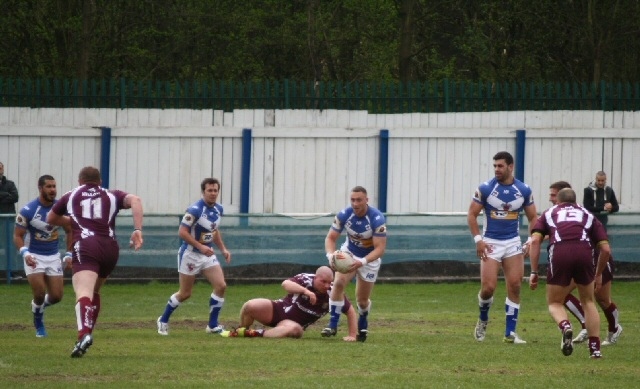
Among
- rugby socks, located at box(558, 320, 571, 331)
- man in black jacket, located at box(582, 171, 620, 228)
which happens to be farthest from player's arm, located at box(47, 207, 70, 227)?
man in black jacket, located at box(582, 171, 620, 228)

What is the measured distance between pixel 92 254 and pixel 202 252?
11.2ft

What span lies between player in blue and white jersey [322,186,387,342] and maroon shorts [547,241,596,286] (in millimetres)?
2587

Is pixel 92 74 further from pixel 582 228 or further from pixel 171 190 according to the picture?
pixel 582 228

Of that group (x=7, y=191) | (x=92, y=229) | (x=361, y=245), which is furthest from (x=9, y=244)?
(x=92, y=229)

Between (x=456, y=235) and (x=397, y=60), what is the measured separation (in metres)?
14.2

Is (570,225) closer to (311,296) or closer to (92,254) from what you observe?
(311,296)

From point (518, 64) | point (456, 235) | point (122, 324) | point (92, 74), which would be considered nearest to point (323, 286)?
point (122, 324)

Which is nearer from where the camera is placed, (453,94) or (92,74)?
(453,94)

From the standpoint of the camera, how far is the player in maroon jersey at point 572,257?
1321cm

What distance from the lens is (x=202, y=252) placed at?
1641cm

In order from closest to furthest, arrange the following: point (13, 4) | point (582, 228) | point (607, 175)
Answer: point (582, 228) < point (607, 175) < point (13, 4)

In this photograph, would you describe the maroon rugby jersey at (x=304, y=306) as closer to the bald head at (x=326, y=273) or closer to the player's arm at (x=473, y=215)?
the bald head at (x=326, y=273)

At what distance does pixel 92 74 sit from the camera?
→ 33.1m

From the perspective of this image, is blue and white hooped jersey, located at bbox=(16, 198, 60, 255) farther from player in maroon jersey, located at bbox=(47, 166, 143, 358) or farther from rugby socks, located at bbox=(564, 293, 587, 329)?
rugby socks, located at bbox=(564, 293, 587, 329)
